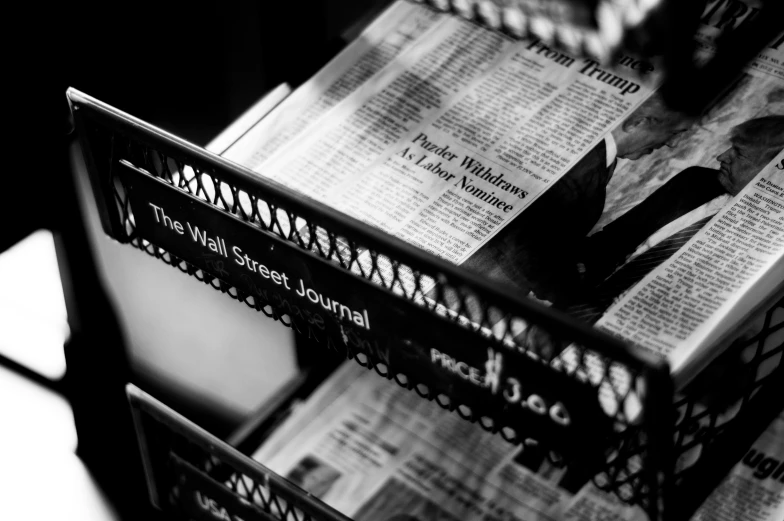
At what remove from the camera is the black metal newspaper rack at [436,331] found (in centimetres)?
49

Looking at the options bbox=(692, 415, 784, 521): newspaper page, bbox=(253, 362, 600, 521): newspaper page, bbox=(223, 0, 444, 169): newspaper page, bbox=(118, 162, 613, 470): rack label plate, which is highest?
bbox=(223, 0, 444, 169): newspaper page

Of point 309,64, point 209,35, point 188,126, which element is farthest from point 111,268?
point 309,64

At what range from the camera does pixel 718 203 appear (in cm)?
60

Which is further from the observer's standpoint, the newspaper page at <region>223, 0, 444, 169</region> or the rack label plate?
the newspaper page at <region>223, 0, 444, 169</region>

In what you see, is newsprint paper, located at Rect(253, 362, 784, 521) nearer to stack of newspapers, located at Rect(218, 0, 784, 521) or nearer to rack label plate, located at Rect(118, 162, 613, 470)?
stack of newspapers, located at Rect(218, 0, 784, 521)

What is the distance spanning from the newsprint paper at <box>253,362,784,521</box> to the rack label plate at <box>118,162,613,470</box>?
28 cm

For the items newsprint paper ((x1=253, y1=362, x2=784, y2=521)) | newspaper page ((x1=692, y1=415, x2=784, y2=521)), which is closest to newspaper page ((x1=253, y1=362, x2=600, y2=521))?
newsprint paper ((x1=253, y1=362, x2=784, y2=521))

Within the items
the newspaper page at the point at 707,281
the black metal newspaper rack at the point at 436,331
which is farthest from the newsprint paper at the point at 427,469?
the newspaper page at the point at 707,281

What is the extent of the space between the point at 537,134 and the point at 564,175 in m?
0.05

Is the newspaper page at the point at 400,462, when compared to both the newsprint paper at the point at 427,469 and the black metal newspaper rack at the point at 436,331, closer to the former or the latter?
the newsprint paper at the point at 427,469

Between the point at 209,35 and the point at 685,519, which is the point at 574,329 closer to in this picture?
the point at 685,519

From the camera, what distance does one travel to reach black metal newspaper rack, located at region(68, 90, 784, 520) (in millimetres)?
485

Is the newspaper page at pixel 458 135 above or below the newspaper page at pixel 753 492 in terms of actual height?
above

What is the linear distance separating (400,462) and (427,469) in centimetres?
3
